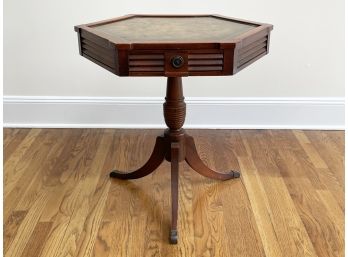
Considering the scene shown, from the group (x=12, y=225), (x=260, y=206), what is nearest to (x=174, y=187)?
(x=260, y=206)

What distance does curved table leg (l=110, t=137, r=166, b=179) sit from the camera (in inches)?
79.4

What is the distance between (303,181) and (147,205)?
0.79 meters

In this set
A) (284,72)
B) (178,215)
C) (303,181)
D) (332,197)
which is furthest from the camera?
(284,72)

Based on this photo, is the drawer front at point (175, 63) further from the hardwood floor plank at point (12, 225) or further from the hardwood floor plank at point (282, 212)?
the hardwood floor plank at point (12, 225)

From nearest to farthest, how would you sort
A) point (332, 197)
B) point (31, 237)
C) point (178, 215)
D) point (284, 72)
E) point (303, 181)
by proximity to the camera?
1. point (31, 237)
2. point (178, 215)
3. point (332, 197)
4. point (303, 181)
5. point (284, 72)

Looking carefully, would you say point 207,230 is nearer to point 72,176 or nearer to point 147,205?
point 147,205

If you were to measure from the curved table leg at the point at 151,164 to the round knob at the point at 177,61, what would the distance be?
0.56m

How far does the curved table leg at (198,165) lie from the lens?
79.8 inches

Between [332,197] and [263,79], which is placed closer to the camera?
[332,197]

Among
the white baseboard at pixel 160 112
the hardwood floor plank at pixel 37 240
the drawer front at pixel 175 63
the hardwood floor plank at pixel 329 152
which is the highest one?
the drawer front at pixel 175 63

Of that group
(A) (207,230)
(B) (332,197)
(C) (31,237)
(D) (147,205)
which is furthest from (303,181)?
(C) (31,237)

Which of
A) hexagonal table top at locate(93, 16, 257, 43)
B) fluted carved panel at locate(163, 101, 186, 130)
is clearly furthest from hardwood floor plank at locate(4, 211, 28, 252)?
hexagonal table top at locate(93, 16, 257, 43)

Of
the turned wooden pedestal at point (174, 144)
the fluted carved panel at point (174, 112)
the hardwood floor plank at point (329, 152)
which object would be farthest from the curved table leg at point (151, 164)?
the hardwood floor plank at point (329, 152)

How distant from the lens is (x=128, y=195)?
82.5 inches
